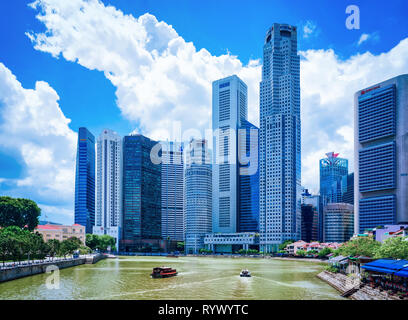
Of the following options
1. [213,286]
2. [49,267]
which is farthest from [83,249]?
[213,286]

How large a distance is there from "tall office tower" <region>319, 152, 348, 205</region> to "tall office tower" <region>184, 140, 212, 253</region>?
53.6 m

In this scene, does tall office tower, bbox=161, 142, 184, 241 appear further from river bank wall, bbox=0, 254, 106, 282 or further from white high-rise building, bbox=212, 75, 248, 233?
river bank wall, bbox=0, 254, 106, 282

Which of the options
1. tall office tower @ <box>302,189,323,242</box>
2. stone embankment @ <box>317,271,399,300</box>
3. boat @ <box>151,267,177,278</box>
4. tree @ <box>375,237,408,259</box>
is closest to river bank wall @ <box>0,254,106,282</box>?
boat @ <box>151,267,177,278</box>

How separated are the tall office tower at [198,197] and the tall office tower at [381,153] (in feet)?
162

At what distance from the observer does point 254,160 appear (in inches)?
4306

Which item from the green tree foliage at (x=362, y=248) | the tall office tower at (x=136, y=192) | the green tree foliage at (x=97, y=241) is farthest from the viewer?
the tall office tower at (x=136, y=192)

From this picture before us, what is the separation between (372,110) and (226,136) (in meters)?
44.4

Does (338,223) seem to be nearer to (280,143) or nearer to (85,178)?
(280,143)

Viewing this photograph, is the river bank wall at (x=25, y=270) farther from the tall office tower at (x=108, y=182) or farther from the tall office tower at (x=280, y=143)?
the tall office tower at (x=108, y=182)

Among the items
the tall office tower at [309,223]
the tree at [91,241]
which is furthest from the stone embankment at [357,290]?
the tall office tower at [309,223]

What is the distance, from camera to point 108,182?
11081 cm

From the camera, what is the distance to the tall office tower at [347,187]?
5492 inches

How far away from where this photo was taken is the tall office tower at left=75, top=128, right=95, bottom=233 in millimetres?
94000
